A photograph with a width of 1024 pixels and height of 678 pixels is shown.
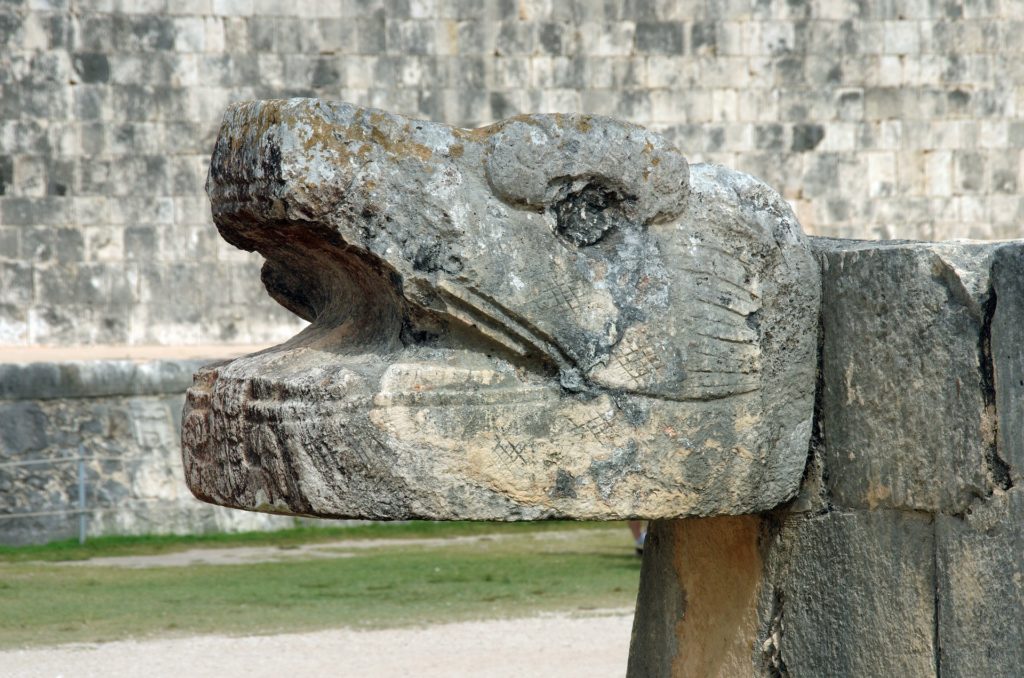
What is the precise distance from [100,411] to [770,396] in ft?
27.9

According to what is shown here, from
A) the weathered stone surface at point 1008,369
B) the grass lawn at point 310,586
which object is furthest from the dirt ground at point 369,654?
the weathered stone surface at point 1008,369

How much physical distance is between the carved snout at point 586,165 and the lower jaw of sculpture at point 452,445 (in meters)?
0.30

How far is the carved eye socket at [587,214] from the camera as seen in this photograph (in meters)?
2.83

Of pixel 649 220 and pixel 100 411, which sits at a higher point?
pixel 649 220

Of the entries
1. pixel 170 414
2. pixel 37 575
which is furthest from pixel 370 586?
pixel 170 414

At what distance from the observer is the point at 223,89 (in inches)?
598

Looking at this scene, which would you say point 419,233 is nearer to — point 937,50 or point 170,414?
point 170,414

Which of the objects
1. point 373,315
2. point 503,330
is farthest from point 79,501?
point 503,330

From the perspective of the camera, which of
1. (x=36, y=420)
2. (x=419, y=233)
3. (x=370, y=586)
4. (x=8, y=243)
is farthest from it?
(x=8, y=243)

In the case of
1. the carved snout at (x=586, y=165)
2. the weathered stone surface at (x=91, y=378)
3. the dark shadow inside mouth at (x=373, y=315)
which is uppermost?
the carved snout at (x=586, y=165)

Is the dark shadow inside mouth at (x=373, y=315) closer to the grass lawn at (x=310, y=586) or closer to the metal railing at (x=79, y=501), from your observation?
the grass lawn at (x=310, y=586)

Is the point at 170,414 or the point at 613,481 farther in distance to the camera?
the point at 170,414

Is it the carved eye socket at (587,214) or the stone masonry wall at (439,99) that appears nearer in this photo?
the carved eye socket at (587,214)

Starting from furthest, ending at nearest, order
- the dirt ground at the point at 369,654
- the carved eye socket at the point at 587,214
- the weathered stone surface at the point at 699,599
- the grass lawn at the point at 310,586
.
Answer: the grass lawn at the point at 310,586 → the dirt ground at the point at 369,654 → the weathered stone surface at the point at 699,599 → the carved eye socket at the point at 587,214
